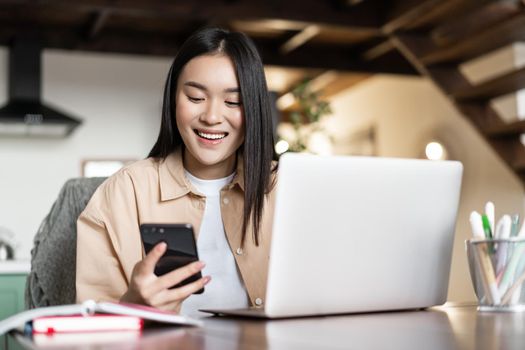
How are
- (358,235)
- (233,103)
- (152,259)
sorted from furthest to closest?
(233,103) < (358,235) < (152,259)

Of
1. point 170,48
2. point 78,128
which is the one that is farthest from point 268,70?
point 78,128

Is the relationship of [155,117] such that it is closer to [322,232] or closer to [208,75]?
[208,75]

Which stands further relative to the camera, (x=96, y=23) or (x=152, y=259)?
(x=96, y=23)

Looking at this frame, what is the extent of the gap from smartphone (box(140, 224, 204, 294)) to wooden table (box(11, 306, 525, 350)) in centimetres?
12

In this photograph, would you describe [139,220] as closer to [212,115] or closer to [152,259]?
[212,115]

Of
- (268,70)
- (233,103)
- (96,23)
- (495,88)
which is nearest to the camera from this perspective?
(233,103)

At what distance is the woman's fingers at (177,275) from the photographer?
4.50 feet

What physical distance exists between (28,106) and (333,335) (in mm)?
4390

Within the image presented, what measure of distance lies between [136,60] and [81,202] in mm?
3939

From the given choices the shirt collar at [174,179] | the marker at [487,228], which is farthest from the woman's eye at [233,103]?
the marker at [487,228]

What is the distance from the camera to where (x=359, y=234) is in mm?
1465

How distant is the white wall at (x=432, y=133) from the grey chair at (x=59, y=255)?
3.33m

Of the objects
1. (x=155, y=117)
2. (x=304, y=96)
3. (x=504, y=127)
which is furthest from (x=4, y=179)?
(x=504, y=127)

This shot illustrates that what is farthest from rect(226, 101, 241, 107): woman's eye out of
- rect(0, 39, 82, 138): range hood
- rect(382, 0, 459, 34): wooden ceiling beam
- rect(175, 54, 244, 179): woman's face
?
rect(0, 39, 82, 138): range hood
